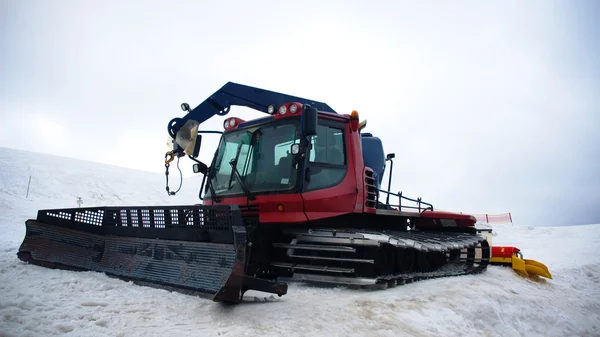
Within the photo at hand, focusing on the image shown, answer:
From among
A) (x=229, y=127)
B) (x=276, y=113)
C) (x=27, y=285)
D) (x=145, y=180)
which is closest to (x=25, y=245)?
(x=27, y=285)

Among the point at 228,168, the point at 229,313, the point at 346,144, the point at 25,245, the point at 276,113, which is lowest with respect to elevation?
the point at 229,313

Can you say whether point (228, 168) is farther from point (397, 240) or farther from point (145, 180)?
point (145, 180)

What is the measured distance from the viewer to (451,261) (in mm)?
8469

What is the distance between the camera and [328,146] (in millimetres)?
5754

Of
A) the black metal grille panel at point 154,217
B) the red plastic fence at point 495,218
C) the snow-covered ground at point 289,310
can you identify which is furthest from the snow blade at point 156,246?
the red plastic fence at point 495,218

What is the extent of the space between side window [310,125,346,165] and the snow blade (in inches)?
76.6

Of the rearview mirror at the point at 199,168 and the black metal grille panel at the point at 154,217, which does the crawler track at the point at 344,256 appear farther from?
the rearview mirror at the point at 199,168

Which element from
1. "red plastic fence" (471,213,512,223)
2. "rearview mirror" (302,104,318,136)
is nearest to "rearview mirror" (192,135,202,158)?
"rearview mirror" (302,104,318,136)

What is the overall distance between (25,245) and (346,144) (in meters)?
4.56

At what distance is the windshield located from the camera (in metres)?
5.50

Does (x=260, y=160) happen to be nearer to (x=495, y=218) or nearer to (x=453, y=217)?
(x=453, y=217)

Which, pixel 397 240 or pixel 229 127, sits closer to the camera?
pixel 397 240

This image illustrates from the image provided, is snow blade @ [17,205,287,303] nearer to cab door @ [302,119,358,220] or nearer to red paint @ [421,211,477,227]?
cab door @ [302,119,358,220]

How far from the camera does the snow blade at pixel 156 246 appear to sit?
3768mm
